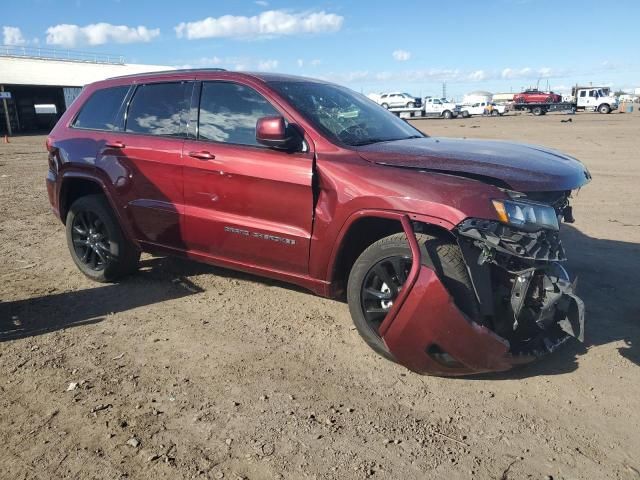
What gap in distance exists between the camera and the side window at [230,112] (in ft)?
13.8

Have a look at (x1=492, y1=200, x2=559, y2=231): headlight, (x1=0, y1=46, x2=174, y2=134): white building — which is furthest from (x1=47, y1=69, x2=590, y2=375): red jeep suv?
(x1=0, y1=46, x2=174, y2=134): white building

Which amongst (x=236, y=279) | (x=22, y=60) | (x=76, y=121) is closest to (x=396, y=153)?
(x=236, y=279)

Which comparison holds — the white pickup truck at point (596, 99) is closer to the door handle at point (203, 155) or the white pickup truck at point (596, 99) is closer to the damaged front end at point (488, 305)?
the damaged front end at point (488, 305)

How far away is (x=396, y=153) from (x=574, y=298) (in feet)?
4.67

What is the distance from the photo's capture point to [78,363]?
3.76 meters

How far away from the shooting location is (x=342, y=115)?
14.4 ft

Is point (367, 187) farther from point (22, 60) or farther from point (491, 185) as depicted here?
point (22, 60)

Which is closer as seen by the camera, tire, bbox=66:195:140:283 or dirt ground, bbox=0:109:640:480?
dirt ground, bbox=0:109:640:480

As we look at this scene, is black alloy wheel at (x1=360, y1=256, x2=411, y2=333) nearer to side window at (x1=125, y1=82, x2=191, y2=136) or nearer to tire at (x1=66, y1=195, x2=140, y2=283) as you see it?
side window at (x1=125, y1=82, x2=191, y2=136)

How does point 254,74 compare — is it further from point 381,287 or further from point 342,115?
point 381,287

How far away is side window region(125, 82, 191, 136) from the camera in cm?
466

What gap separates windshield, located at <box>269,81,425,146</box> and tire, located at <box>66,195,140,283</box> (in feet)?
6.87

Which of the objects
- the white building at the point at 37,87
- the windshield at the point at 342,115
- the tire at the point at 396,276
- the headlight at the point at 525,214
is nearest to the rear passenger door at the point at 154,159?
the windshield at the point at 342,115

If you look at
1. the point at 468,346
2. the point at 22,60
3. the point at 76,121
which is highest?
the point at 22,60
